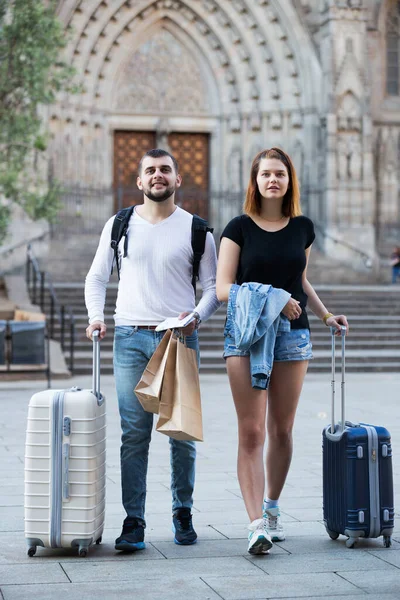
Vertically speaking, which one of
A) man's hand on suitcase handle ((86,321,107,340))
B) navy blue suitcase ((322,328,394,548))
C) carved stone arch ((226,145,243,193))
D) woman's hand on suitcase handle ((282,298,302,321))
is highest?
carved stone arch ((226,145,243,193))

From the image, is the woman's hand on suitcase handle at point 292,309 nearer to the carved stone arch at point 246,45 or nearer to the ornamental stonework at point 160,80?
the ornamental stonework at point 160,80

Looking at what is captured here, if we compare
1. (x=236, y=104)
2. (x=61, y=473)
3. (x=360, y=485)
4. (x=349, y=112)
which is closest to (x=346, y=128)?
(x=349, y=112)

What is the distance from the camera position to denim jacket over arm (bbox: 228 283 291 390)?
5.56 metres

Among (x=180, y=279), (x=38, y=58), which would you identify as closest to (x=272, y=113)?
(x=38, y=58)

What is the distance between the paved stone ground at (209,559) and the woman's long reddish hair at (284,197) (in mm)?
1727

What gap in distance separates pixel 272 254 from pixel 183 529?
1.49m

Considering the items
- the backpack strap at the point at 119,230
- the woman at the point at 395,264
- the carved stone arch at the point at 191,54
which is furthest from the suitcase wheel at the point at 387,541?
the carved stone arch at the point at 191,54

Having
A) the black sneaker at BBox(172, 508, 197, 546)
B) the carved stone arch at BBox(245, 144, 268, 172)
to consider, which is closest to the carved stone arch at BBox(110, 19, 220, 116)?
the carved stone arch at BBox(245, 144, 268, 172)

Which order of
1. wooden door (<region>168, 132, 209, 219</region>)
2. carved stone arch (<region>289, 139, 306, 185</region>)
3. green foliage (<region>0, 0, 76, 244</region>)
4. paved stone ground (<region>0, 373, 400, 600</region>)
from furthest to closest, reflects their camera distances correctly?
wooden door (<region>168, 132, 209, 219</region>), carved stone arch (<region>289, 139, 306, 185</region>), green foliage (<region>0, 0, 76, 244</region>), paved stone ground (<region>0, 373, 400, 600</region>)

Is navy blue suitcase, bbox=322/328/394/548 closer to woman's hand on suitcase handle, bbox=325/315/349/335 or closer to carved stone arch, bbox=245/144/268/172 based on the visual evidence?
woman's hand on suitcase handle, bbox=325/315/349/335

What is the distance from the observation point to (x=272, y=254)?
5.73 meters

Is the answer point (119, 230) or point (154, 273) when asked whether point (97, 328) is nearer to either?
point (154, 273)

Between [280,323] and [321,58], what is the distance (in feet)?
76.1

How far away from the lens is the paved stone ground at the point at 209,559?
493 cm
